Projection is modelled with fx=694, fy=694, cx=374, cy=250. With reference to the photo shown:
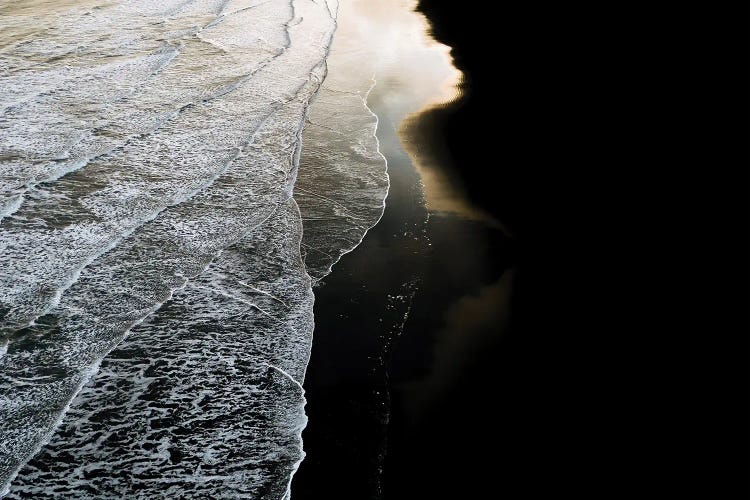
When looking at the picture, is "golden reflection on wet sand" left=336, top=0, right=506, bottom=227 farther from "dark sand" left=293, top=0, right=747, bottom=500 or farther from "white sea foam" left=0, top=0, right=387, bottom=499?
"white sea foam" left=0, top=0, right=387, bottom=499

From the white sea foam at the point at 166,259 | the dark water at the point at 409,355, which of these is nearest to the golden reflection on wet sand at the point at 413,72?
the dark water at the point at 409,355

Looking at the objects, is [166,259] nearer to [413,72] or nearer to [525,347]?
[525,347]

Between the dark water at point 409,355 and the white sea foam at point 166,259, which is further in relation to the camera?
the white sea foam at point 166,259

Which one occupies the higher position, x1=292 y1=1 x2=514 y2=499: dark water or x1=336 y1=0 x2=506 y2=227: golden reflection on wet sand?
x1=292 y1=1 x2=514 y2=499: dark water

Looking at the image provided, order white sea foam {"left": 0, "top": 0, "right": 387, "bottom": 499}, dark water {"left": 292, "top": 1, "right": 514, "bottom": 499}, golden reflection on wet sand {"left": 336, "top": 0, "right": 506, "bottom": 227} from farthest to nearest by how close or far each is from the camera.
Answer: golden reflection on wet sand {"left": 336, "top": 0, "right": 506, "bottom": 227} → white sea foam {"left": 0, "top": 0, "right": 387, "bottom": 499} → dark water {"left": 292, "top": 1, "right": 514, "bottom": 499}

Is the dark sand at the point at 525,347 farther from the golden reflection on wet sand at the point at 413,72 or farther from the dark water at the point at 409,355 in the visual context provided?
the golden reflection on wet sand at the point at 413,72

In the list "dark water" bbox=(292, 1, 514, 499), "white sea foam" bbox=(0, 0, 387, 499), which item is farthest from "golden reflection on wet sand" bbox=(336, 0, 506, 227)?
"white sea foam" bbox=(0, 0, 387, 499)

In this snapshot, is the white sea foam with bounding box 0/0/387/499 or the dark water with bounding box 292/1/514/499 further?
the white sea foam with bounding box 0/0/387/499

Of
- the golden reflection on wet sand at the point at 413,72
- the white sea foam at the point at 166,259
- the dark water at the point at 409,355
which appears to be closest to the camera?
the dark water at the point at 409,355

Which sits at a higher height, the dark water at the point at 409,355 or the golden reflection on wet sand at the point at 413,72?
the dark water at the point at 409,355

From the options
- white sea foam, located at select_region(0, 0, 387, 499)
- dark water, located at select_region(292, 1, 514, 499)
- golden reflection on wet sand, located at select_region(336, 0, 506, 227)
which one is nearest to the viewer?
dark water, located at select_region(292, 1, 514, 499)

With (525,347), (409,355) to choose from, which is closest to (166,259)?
(409,355)

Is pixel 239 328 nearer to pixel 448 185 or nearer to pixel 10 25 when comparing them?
pixel 448 185
